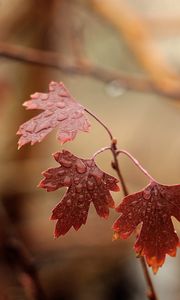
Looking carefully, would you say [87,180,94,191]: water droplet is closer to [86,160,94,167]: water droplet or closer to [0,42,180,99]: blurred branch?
[86,160,94,167]: water droplet

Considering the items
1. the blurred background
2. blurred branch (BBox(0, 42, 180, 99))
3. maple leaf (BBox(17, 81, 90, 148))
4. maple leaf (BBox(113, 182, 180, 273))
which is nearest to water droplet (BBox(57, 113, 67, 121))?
maple leaf (BBox(17, 81, 90, 148))

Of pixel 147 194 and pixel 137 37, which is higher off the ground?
pixel 137 37

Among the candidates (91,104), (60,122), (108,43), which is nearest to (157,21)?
(91,104)

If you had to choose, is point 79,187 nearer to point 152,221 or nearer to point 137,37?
point 152,221

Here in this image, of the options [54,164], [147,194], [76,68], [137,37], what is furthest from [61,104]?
[54,164]

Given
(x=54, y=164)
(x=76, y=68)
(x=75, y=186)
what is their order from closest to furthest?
(x=75, y=186) → (x=76, y=68) → (x=54, y=164)

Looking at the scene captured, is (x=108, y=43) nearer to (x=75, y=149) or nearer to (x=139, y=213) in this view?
(x=75, y=149)
